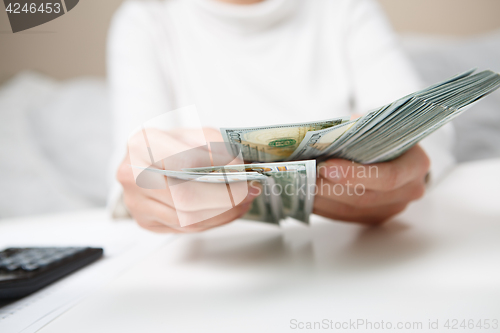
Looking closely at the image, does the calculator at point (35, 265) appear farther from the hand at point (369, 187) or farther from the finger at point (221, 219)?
the hand at point (369, 187)

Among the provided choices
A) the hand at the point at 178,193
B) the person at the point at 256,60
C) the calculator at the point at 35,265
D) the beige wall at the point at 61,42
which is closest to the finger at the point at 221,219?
the hand at the point at 178,193

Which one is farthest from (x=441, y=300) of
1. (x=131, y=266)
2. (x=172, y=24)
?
(x=172, y=24)

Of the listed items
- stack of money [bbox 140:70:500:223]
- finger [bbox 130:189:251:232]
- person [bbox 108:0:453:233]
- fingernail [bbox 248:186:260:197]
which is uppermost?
person [bbox 108:0:453:233]

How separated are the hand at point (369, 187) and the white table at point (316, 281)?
1.3 inches

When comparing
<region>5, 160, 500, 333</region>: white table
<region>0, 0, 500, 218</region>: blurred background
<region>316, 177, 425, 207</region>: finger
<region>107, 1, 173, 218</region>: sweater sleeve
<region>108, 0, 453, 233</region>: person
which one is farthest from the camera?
<region>0, 0, 500, 218</region>: blurred background

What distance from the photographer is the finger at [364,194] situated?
322 mm

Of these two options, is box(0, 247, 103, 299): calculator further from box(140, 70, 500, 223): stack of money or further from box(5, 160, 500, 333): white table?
box(140, 70, 500, 223): stack of money

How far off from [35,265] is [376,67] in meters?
0.76

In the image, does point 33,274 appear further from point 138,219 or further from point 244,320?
point 244,320

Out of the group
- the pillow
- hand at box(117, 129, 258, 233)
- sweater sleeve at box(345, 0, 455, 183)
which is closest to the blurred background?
the pillow

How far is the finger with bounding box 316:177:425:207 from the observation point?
32 centimetres

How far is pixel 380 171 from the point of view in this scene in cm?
32

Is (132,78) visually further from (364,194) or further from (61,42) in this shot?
(364,194)

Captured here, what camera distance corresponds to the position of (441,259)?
293mm
